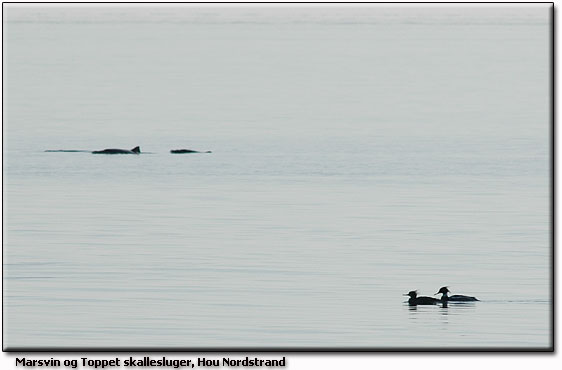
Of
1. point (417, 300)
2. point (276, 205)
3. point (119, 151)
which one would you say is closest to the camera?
point (417, 300)

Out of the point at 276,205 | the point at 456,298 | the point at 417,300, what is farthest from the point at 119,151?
the point at 456,298

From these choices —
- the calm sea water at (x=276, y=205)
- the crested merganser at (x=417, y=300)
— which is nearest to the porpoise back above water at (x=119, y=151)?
the calm sea water at (x=276, y=205)

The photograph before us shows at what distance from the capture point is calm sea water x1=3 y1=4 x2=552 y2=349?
19.2 m

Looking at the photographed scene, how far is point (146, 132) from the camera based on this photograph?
186 feet

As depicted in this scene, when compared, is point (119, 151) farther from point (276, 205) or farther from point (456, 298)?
point (456, 298)

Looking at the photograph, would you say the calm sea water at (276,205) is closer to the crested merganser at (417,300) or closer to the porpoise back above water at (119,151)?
the crested merganser at (417,300)

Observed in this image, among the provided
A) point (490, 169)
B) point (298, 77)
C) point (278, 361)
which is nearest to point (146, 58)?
point (298, 77)

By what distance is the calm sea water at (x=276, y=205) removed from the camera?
19.2 meters

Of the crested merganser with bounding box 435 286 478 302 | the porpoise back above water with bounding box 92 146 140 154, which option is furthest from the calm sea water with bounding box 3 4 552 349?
the porpoise back above water with bounding box 92 146 140 154

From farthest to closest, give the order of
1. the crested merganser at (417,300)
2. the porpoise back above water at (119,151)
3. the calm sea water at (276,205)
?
the porpoise back above water at (119,151) < the crested merganser at (417,300) < the calm sea water at (276,205)

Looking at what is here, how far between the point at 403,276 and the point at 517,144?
26.1 metres

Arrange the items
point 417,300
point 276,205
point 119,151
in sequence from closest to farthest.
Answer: point 417,300
point 276,205
point 119,151

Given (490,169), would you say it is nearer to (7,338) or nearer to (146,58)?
(7,338)

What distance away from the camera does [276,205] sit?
3189 cm
